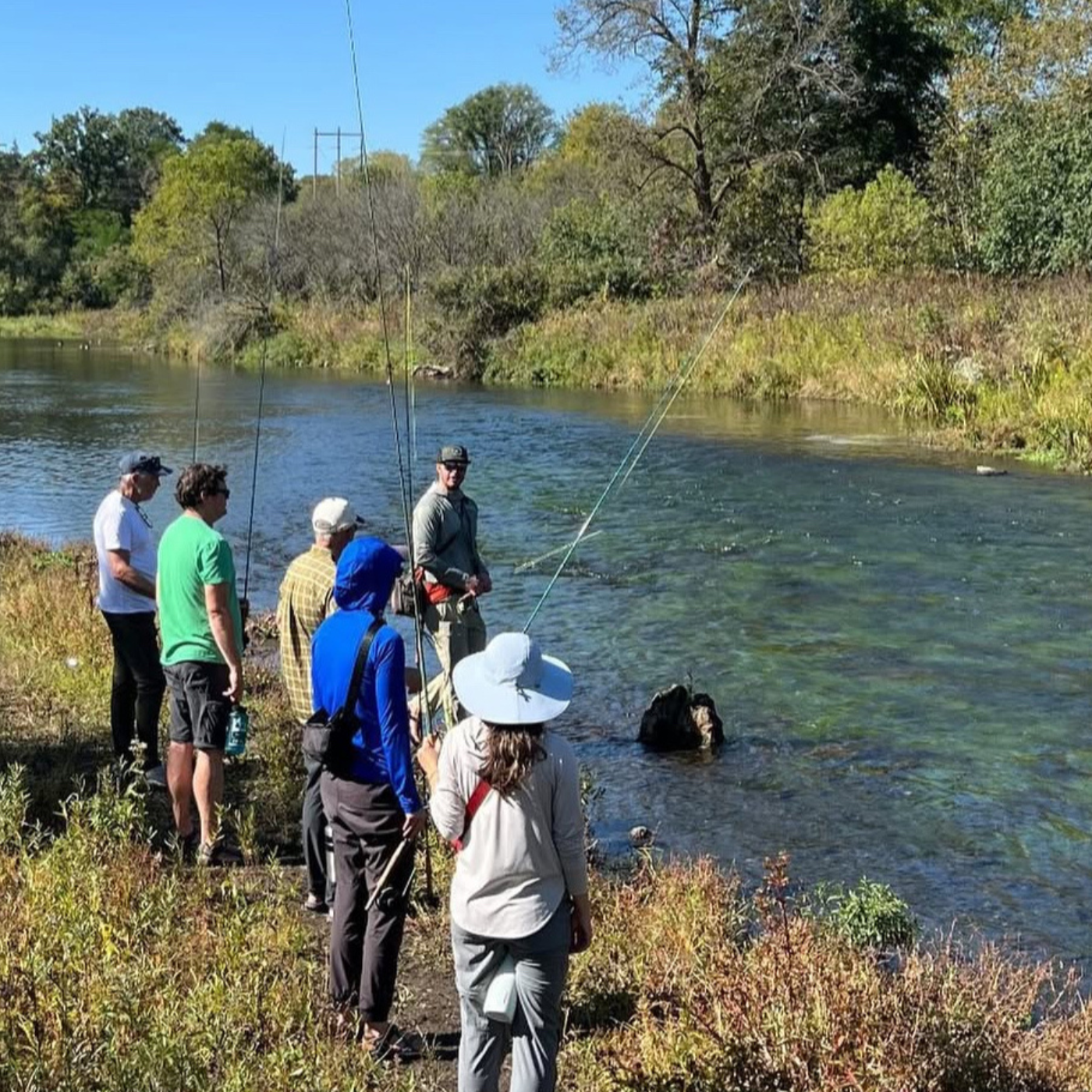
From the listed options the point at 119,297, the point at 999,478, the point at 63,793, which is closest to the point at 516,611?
the point at 63,793

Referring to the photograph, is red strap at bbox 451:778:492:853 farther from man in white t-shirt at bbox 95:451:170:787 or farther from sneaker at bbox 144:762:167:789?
sneaker at bbox 144:762:167:789

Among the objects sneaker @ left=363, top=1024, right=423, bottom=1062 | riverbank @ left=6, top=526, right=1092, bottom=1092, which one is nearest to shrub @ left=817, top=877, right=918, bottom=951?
riverbank @ left=6, top=526, right=1092, bottom=1092

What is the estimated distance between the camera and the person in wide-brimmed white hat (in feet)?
12.1

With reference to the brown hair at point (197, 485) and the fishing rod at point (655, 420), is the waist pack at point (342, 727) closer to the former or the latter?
the brown hair at point (197, 485)

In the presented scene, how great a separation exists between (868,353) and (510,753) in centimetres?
2854

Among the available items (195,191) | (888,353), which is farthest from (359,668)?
(195,191)

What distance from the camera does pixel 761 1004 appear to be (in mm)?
4285

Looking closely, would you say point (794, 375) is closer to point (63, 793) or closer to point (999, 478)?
point (999, 478)

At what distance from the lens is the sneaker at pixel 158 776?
730 centimetres

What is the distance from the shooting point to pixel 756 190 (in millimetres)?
41688

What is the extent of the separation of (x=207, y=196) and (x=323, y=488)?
5832 cm

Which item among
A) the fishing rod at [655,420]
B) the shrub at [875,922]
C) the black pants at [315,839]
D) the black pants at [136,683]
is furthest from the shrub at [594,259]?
the black pants at [315,839]

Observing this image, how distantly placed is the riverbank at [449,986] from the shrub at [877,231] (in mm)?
31935

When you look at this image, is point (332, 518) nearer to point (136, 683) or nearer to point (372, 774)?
point (372, 774)
